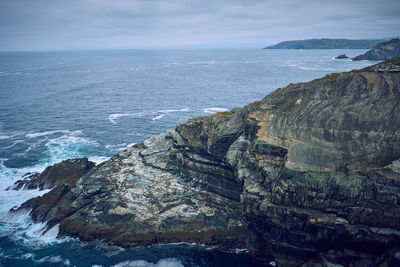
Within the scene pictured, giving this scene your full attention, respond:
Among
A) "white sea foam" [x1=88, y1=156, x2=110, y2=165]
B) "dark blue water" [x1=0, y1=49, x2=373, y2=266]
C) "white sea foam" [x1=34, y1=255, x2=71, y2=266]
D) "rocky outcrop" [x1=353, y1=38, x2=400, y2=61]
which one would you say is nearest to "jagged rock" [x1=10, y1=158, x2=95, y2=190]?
"dark blue water" [x1=0, y1=49, x2=373, y2=266]

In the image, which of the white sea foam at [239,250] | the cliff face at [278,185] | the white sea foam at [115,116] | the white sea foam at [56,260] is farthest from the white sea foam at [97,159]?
the white sea foam at [239,250]

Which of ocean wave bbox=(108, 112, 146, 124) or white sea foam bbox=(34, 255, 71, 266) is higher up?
ocean wave bbox=(108, 112, 146, 124)

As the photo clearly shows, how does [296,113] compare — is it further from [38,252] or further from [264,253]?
[38,252]

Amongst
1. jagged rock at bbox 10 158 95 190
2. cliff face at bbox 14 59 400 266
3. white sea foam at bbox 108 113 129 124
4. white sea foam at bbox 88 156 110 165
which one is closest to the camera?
cliff face at bbox 14 59 400 266

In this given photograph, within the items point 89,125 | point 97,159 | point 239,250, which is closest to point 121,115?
point 89,125

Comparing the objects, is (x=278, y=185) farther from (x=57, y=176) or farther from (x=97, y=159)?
(x=97, y=159)

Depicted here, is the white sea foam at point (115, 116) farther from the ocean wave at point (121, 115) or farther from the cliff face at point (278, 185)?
the cliff face at point (278, 185)

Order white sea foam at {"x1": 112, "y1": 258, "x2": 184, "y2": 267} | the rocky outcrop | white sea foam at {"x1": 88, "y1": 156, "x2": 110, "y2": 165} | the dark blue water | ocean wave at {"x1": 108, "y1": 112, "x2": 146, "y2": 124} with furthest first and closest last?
the rocky outcrop
ocean wave at {"x1": 108, "y1": 112, "x2": 146, "y2": 124}
white sea foam at {"x1": 88, "y1": 156, "x2": 110, "y2": 165}
the dark blue water
white sea foam at {"x1": 112, "y1": 258, "x2": 184, "y2": 267}

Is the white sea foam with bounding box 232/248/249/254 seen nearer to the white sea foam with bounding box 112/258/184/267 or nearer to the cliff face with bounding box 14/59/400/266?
the cliff face with bounding box 14/59/400/266
